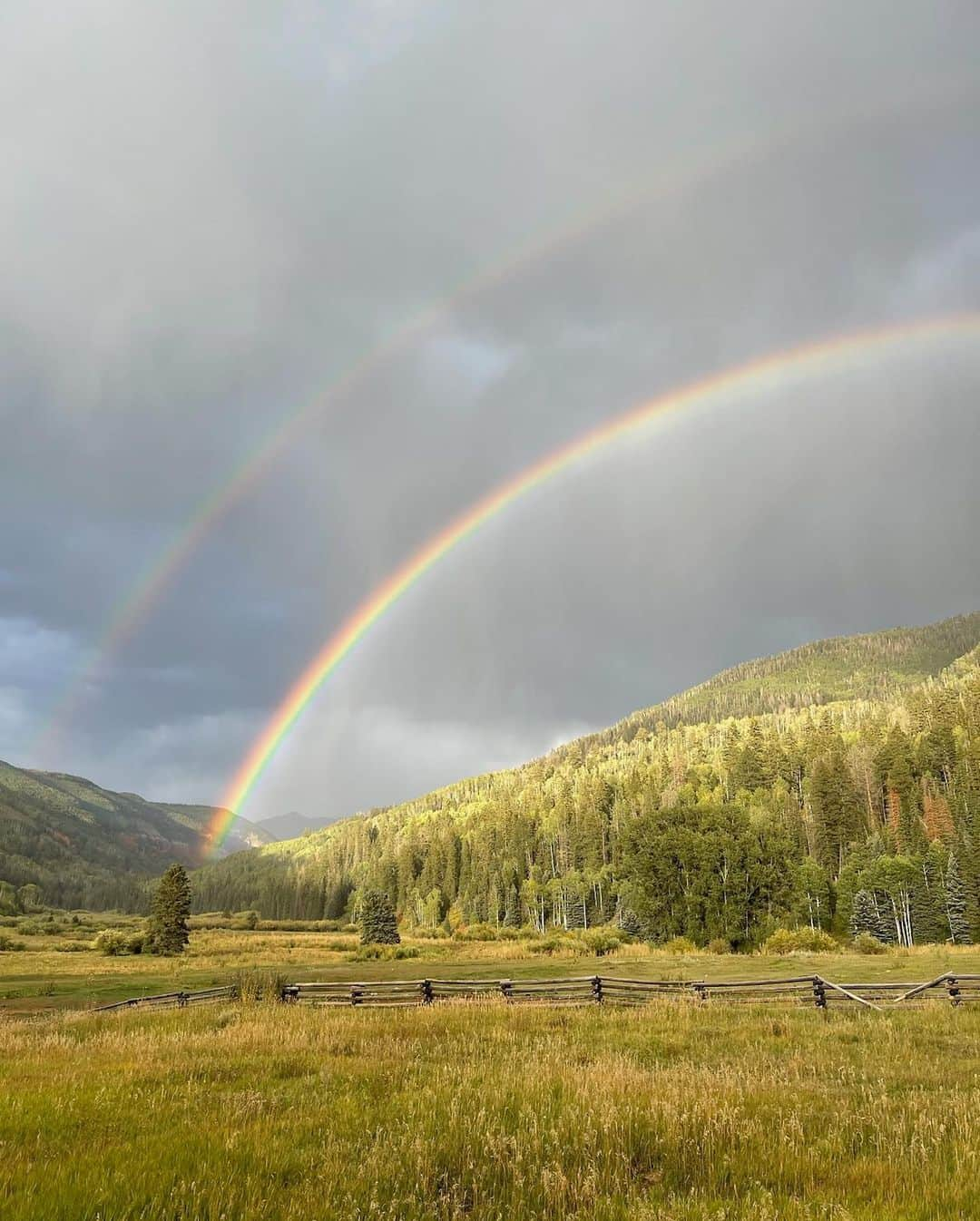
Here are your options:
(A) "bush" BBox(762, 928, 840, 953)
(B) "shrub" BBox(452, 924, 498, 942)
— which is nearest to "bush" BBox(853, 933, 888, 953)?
(A) "bush" BBox(762, 928, 840, 953)

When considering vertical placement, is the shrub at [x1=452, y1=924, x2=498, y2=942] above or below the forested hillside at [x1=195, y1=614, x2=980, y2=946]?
below

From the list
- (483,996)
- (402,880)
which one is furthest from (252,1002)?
(402,880)

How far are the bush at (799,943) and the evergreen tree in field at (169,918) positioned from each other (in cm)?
5039

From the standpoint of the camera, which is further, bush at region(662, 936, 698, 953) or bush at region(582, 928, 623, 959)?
bush at region(582, 928, 623, 959)

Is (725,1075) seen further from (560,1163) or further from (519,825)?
(519,825)

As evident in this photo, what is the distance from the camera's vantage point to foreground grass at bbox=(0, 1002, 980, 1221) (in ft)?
20.0

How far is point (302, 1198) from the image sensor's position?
6.15m

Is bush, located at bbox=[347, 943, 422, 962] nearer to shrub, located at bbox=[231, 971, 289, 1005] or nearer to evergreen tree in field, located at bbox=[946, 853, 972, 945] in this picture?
shrub, located at bbox=[231, 971, 289, 1005]

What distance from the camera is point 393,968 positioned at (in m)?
47.4

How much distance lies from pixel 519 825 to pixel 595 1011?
138138 mm

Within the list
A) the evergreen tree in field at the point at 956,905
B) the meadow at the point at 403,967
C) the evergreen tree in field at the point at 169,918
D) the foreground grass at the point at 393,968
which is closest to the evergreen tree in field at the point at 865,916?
the evergreen tree in field at the point at 956,905

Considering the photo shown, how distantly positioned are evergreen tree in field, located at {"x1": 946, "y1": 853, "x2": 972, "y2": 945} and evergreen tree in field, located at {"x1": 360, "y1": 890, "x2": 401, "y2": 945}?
68.2 metres

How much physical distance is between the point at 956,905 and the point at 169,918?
3543 inches

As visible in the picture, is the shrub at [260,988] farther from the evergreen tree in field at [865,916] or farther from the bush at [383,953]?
the evergreen tree in field at [865,916]
